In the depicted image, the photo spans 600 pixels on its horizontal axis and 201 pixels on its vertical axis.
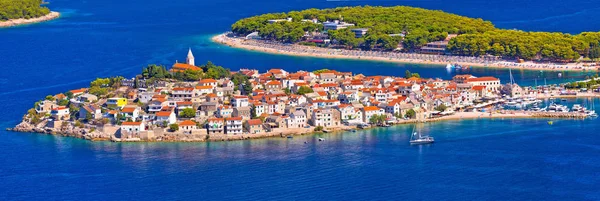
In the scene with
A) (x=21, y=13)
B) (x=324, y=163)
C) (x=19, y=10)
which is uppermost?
(x=19, y=10)

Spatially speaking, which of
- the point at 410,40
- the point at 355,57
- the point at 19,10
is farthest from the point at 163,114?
the point at 19,10

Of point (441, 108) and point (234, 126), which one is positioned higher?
point (441, 108)

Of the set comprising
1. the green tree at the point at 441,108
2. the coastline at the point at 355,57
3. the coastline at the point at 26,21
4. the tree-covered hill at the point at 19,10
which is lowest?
the green tree at the point at 441,108

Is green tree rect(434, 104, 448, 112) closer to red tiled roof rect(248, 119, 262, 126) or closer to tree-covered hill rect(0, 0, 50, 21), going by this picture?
red tiled roof rect(248, 119, 262, 126)

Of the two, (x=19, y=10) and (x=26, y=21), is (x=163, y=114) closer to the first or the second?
(x=26, y=21)

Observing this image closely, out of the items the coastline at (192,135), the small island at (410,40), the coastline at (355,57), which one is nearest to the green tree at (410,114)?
the coastline at (192,135)

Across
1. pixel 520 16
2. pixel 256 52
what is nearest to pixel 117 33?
pixel 256 52

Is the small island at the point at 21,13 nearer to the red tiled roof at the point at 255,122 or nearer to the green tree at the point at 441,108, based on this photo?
the red tiled roof at the point at 255,122

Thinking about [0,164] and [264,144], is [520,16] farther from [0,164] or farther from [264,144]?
[0,164]
